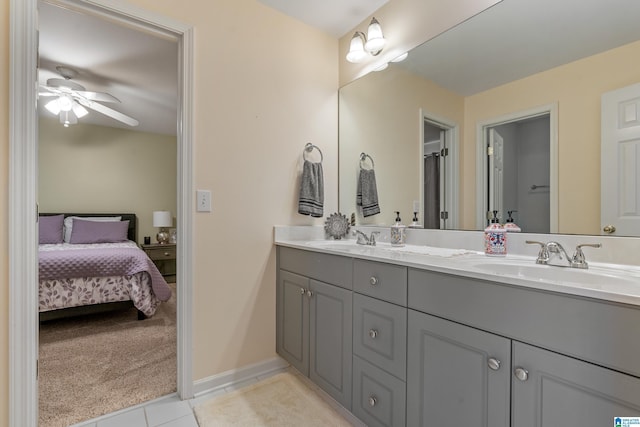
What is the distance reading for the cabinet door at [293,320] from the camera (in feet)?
5.50

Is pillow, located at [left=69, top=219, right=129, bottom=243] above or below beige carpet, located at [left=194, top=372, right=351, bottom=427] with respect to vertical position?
above

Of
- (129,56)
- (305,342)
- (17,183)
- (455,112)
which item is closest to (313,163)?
(455,112)

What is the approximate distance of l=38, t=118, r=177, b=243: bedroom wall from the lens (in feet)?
13.4

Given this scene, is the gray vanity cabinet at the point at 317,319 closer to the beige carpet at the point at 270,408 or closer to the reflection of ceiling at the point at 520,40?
the beige carpet at the point at 270,408

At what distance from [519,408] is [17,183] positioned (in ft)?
6.39

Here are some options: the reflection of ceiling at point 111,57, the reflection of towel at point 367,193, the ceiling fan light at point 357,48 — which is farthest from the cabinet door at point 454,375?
the reflection of ceiling at point 111,57

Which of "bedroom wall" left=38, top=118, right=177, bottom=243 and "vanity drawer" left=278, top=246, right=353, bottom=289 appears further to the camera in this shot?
"bedroom wall" left=38, top=118, right=177, bottom=243

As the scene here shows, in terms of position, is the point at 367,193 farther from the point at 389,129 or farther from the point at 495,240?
the point at 495,240

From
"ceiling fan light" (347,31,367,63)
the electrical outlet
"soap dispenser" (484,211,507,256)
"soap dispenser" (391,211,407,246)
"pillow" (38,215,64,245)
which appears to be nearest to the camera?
"soap dispenser" (484,211,507,256)

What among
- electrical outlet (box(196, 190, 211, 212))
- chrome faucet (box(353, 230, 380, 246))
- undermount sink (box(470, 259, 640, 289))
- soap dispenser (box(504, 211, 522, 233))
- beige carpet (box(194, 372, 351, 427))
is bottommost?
beige carpet (box(194, 372, 351, 427))

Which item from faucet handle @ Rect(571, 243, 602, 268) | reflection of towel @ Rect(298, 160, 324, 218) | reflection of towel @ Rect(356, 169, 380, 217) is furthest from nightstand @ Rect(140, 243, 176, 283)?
faucet handle @ Rect(571, 243, 602, 268)

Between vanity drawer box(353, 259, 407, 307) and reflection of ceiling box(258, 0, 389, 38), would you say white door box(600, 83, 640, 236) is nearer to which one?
vanity drawer box(353, 259, 407, 307)

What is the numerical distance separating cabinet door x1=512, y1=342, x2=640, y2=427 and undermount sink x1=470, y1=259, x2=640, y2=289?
0.21 meters

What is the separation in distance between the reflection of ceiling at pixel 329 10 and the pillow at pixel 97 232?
361 centimetres
